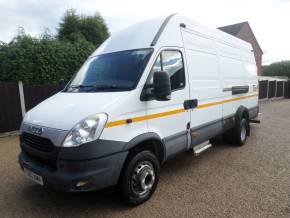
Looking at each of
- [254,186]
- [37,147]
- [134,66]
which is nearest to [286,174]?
[254,186]

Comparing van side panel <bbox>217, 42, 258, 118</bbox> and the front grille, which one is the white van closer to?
the front grille

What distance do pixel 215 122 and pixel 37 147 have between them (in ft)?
11.5

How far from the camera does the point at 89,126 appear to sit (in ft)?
8.21

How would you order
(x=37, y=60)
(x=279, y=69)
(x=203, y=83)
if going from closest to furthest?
(x=203, y=83), (x=37, y=60), (x=279, y=69)

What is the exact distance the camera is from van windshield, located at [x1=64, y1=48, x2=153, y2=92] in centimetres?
307

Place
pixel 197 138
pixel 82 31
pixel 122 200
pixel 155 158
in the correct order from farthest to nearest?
1. pixel 82 31
2. pixel 197 138
3. pixel 155 158
4. pixel 122 200

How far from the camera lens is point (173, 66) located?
11.7ft

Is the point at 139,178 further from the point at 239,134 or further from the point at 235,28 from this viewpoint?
the point at 235,28

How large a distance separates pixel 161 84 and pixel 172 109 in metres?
0.78

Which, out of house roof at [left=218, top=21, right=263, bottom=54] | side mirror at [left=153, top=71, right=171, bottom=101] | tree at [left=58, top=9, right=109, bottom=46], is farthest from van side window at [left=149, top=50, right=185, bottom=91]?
house roof at [left=218, top=21, right=263, bottom=54]

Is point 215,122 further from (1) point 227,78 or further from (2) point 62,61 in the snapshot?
(2) point 62,61

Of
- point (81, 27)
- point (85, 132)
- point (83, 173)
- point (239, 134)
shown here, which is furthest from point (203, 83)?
point (81, 27)

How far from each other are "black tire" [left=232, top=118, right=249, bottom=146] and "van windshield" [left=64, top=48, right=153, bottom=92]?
3641 mm

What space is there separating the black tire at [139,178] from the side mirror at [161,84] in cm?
86
